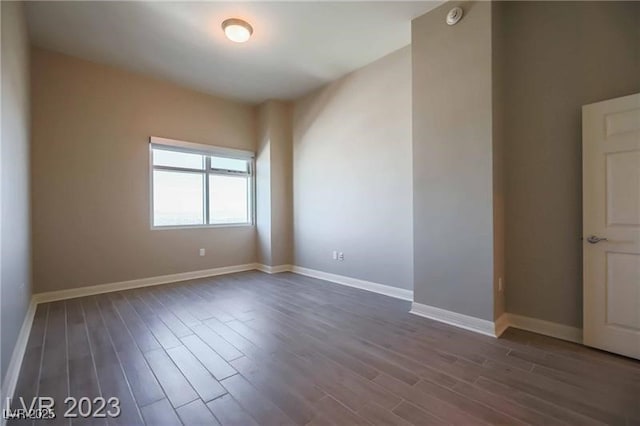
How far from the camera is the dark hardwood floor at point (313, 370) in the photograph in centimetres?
158

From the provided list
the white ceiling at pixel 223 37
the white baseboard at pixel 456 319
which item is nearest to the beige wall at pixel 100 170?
the white ceiling at pixel 223 37

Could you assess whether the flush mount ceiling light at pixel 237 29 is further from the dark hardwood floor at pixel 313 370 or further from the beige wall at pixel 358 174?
the dark hardwood floor at pixel 313 370

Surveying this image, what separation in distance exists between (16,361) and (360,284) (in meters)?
3.41

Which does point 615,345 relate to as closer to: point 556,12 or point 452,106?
point 452,106

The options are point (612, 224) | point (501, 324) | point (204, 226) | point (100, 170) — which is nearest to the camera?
point (612, 224)

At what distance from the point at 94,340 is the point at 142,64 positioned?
347cm

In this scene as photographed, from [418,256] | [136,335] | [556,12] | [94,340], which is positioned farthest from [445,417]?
[556,12]

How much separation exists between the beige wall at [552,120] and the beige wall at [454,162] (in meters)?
0.35

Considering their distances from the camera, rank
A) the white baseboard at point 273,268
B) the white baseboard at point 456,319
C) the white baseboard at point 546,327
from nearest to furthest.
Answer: the white baseboard at point 546,327 → the white baseboard at point 456,319 → the white baseboard at point 273,268

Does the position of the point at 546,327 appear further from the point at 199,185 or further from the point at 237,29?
the point at 199,185

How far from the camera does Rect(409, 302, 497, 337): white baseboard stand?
8.43ft

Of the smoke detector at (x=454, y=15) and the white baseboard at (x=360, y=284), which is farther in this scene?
the white baseboard at (x=360, y=284)

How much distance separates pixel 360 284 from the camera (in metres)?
4.12

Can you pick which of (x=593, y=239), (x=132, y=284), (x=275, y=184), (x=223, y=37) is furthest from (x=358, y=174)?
(x=132, y=284)
